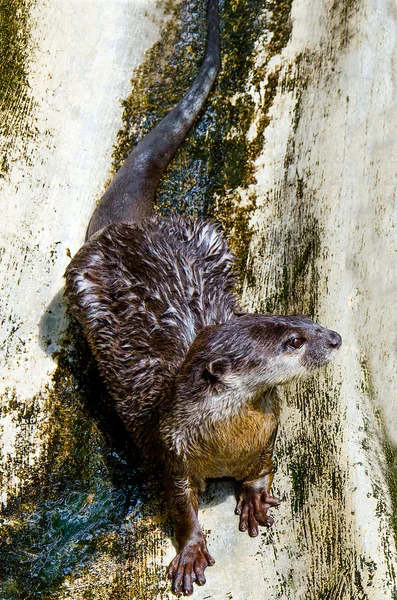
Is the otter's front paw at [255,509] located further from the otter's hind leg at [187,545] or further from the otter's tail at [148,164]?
the otter's tail at [148,164]

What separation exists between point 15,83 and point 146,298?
1.60 meters

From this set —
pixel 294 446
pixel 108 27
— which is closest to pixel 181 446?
pixel 294 446

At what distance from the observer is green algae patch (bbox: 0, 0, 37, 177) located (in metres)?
4.34

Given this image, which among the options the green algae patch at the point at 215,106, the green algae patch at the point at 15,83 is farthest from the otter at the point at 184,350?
the green algae patch at the point at 15,83

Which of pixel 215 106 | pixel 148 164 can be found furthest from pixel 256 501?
pixel 215 106

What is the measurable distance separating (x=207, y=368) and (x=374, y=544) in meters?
0.99

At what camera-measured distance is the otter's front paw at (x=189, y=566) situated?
11.4 feet

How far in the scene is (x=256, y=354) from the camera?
3109mm

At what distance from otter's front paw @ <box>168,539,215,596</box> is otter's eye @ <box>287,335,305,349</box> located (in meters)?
0.96

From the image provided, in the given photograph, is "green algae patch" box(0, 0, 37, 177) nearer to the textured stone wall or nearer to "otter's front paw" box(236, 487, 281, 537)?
the textured stone wall

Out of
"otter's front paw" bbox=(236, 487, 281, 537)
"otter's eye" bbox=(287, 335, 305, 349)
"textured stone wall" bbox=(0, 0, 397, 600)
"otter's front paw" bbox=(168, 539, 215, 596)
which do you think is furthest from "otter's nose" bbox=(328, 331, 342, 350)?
"otter's front paw" bbox=(168, 539, 215, 596)

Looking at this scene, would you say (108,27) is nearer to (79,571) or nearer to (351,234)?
(351,234)

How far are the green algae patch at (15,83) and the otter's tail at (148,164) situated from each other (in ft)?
2.01

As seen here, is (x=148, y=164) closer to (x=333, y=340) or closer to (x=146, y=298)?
(x=146, y=298)
